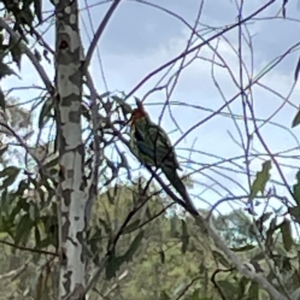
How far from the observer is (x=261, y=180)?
626mm

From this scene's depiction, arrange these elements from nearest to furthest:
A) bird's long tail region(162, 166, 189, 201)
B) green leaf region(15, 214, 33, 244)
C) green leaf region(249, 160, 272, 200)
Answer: green leaf region(249, 160, 272, 200) → bird's long tail region(162, 166, 189, 201) → green leaf region(15, 214, 33, 244)

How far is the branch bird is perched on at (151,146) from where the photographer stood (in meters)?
0.73

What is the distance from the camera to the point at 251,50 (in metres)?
0.71

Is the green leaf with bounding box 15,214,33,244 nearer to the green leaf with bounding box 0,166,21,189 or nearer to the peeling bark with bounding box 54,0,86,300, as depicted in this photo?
the green leaf with bounding box 0,166,21,189

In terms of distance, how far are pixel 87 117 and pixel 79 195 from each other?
0.64ft

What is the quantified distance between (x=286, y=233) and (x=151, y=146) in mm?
183

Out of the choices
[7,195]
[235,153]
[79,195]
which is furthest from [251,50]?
[7,195]

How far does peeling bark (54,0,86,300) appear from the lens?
2.37 ft

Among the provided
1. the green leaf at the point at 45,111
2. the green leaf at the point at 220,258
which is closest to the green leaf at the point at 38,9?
the green leaf at the point at 45,111

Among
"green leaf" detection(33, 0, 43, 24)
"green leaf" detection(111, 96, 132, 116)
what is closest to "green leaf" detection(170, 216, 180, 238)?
"green leaf" detection(111, 96, 132, 116)

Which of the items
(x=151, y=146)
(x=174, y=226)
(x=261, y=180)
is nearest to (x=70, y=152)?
(x=151, y=146)

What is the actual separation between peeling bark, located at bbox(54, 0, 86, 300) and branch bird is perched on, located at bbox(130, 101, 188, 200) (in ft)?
0.22

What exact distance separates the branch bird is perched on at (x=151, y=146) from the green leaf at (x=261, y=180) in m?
0.11

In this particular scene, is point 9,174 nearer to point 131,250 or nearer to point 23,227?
point 23,227
